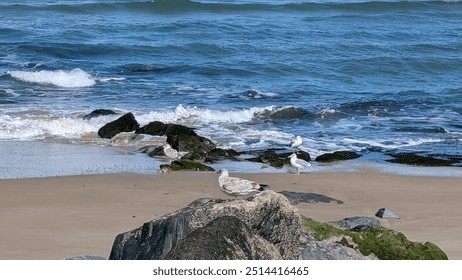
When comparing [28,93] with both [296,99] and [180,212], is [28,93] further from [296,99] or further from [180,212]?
[180,212]

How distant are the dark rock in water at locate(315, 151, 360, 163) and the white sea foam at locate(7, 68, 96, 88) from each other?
9.40 meters

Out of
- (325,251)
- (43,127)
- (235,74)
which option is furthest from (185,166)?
(235,74)

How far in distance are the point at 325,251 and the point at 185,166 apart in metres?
7.29

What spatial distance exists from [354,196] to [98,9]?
25.6 meters

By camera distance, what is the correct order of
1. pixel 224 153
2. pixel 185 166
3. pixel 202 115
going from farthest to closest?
pixel 202 115, pixel 224 153, pixel 185 166

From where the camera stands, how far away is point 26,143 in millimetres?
15297

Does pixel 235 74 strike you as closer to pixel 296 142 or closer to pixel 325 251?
pixel 296 142

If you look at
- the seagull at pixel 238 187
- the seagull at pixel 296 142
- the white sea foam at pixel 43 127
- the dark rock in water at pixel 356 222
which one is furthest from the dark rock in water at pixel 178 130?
the dark rock in water at pixel 356 222

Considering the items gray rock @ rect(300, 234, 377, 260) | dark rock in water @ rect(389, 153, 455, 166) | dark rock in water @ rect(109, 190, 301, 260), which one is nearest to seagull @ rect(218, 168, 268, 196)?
gray rock @ rect(300, 234, 377, 260)

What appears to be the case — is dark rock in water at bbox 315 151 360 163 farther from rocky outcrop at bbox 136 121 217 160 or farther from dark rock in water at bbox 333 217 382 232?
dark rock in water at bbox 333 217 382 232

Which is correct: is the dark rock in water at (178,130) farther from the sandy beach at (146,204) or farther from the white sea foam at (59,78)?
the white sea foam at (59,78)

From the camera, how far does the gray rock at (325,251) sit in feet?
19.6

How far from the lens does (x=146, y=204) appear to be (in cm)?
1084
